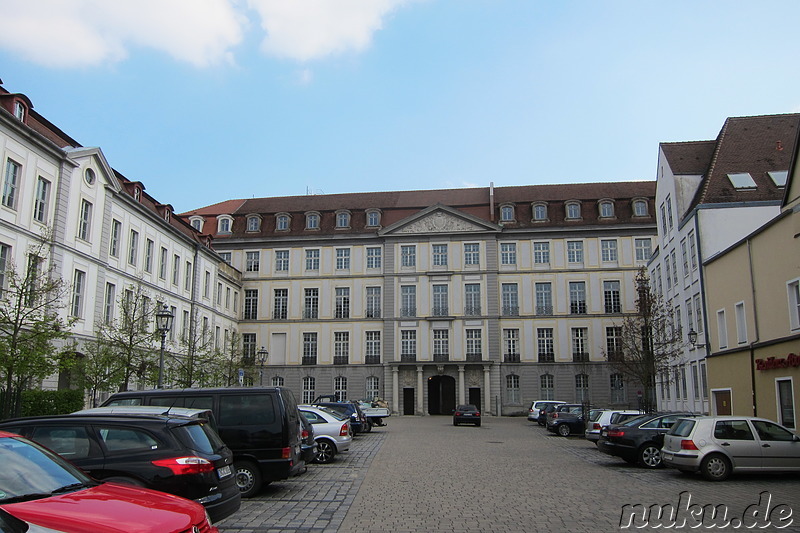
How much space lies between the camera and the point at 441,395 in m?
58.6

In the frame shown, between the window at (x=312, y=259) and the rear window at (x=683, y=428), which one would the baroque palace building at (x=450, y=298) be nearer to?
the window at (x=312, y=259)

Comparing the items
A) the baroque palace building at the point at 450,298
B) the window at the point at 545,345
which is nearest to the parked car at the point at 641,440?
the baroque palace building at the point at 450,298

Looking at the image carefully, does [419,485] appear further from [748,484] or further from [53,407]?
[53,407]

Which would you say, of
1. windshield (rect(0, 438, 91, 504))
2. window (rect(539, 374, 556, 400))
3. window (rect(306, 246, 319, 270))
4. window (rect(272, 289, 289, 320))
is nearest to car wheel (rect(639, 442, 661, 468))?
windshield (rect(0, 438, 91, 504))

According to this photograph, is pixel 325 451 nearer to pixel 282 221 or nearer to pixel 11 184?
pixel 11 184

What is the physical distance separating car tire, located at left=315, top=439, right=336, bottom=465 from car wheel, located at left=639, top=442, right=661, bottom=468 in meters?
8.36

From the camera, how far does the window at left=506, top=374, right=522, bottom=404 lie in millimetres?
57344

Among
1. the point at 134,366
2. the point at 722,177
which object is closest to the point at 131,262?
the point at 134,366

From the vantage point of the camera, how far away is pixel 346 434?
65.9 ft

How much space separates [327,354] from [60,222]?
107ft

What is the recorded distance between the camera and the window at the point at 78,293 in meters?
32.5

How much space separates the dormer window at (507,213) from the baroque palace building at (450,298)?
9cm

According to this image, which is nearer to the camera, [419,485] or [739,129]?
[419,485]

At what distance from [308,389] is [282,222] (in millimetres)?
15419
